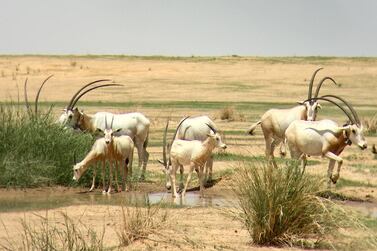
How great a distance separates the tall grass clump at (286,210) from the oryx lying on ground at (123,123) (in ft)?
26.7

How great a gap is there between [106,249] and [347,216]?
9.83 ft

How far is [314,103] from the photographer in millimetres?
20891

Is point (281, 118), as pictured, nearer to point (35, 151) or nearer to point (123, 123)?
point (123, 123)

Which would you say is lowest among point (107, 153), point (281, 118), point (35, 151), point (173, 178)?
point (173, 178)

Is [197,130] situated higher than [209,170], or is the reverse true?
[197,130]

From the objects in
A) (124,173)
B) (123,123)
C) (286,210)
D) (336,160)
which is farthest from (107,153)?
(286,210)

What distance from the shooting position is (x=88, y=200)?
16.5m

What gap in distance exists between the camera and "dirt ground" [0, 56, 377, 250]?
43.2 ft

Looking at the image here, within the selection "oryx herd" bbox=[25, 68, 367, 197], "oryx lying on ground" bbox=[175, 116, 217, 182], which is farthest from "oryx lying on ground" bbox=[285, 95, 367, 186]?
"oryx lying on ground" bbox=[175, 116, 217, 182]

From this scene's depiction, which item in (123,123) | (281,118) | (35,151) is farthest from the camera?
(281,118)

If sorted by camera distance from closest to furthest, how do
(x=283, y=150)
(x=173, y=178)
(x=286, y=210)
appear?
(x=286, y=210)
(x=173, y=178)
(x=283, y=150)

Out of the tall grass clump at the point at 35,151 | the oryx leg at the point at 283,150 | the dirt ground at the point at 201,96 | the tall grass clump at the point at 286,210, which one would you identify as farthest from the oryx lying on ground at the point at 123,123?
the tall grass clump at the point at 286,210

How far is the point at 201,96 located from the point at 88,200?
114 feet

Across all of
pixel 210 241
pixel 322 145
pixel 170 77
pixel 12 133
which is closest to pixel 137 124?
pixel 12 133
